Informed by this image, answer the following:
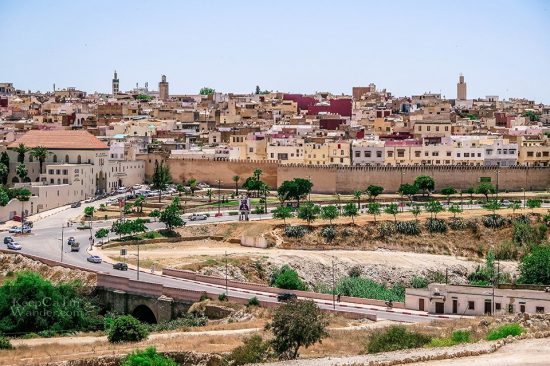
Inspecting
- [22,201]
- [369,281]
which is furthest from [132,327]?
[22,201]

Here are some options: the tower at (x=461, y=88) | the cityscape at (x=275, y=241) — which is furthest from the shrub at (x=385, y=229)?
the tower at (x=461, y=88)

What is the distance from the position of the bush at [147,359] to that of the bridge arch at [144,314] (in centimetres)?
1152

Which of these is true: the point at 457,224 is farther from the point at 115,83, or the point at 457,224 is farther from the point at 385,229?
the point at 115,83

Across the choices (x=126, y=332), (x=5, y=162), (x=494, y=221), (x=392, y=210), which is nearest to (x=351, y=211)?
(x=392, y=210)

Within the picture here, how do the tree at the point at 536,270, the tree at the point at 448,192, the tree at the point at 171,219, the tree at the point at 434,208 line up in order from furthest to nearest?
1. the tree at the point at 448,192
2. the tree at the point at 434,208
3. the tree at the point at 171,219
4. the tree at the point at 536,270

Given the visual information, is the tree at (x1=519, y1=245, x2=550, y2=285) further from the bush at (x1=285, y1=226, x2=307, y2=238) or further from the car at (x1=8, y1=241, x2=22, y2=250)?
the car at (x1=8, y1=241, x2=22, y2=250)

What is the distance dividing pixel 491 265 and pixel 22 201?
83.6ft

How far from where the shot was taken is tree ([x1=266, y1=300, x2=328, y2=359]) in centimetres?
3098

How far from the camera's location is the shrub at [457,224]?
61438mm

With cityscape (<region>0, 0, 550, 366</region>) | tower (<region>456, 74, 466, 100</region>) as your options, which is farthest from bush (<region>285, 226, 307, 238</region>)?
tower (<region>456, 74, 466, 100</region>)

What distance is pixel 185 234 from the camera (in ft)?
191

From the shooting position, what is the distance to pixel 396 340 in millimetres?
30500

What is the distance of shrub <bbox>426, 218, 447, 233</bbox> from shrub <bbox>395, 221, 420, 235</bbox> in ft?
2.16

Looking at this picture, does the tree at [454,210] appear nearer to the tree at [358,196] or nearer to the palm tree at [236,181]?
the tree at [358,196]
